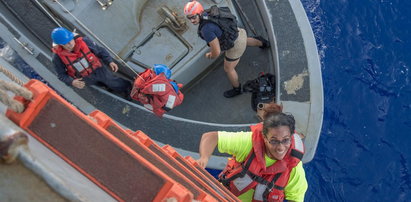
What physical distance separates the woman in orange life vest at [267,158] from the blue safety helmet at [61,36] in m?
1.76

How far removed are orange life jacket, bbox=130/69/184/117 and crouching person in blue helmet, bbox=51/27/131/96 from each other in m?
0.46

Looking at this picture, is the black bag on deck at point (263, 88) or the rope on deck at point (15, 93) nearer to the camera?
the rope on deck at point (15, 93)

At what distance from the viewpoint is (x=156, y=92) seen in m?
4.00

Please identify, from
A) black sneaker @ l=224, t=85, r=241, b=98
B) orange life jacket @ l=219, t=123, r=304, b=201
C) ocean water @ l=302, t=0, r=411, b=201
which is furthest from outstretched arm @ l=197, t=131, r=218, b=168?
ocean water @ l=302, t=0, r=411, b=201

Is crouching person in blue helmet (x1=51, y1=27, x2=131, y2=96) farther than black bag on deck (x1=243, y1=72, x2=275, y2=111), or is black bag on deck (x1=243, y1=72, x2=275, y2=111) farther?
black bag on deck (x1=243, y1=72, x2=275, y2=111)

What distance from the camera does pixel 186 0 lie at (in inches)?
191

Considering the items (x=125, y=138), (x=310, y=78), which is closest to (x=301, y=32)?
(x=310, y=78)

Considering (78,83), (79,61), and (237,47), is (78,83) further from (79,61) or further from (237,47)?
(237,47)

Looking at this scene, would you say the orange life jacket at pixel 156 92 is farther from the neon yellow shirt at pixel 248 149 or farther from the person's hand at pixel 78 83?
the neon yellow shirt at pixel 248 149

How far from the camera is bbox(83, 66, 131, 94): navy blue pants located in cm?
431

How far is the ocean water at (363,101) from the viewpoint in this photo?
209 inches

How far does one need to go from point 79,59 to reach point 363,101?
4136mm

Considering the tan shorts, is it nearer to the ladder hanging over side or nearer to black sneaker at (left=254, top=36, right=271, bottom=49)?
black sneaker at (left=254, top=36, right=271, bottom=49)

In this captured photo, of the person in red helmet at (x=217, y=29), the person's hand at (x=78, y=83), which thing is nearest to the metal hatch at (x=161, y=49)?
the person in red helmet at (x=217, y=29)
